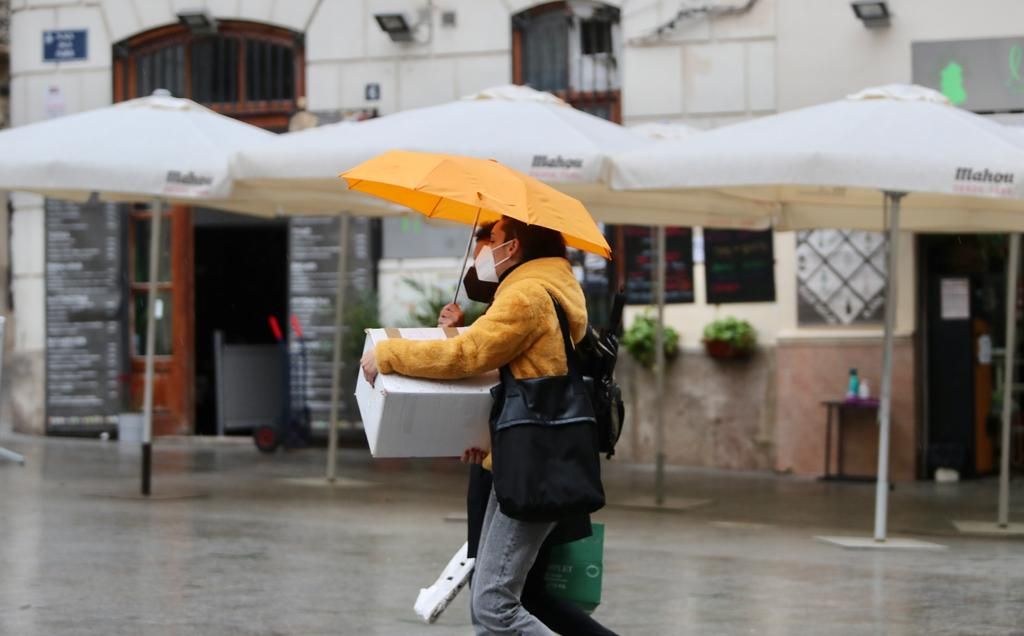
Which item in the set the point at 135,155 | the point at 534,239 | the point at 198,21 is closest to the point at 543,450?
the point at 534,239

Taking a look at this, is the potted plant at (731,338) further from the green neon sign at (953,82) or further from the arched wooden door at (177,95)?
the arched wooden door at (177,95)

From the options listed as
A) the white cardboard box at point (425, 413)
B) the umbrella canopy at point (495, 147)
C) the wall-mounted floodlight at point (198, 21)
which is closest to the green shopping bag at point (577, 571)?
the white cardboard box at point (425, 413)

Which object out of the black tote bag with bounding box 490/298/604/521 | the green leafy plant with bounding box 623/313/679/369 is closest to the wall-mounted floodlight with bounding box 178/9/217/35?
the green leafy plant with bounding box 623/313/679/369

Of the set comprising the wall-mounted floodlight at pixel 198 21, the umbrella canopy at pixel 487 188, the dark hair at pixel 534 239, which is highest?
the wall-mounted floodlight at pixel 198 21

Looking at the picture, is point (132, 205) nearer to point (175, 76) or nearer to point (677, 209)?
point (175, 76)

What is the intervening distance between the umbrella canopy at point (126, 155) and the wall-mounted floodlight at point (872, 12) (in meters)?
5.27

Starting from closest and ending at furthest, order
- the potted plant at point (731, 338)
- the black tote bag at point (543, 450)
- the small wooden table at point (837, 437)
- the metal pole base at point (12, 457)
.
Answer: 1. the black tote bag at point (543, 450)
2. the metal pole base at point (12, 457)
3. the small wooden table at point (837, 437)
4. the potted plant at point (731, 338)

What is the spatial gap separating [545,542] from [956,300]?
30.6ft

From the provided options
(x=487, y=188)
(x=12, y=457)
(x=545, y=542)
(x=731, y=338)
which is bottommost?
(x=12, y=457)

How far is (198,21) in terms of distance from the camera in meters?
16.2

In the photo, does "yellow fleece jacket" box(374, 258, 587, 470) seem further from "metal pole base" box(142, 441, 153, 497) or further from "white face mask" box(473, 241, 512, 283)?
"metal pole base" box(142, 441, 153, 497)

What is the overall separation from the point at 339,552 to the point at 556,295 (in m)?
4.14

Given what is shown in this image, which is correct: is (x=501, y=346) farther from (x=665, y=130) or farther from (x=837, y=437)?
(x=837, y=437)

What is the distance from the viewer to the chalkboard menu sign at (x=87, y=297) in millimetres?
16469
